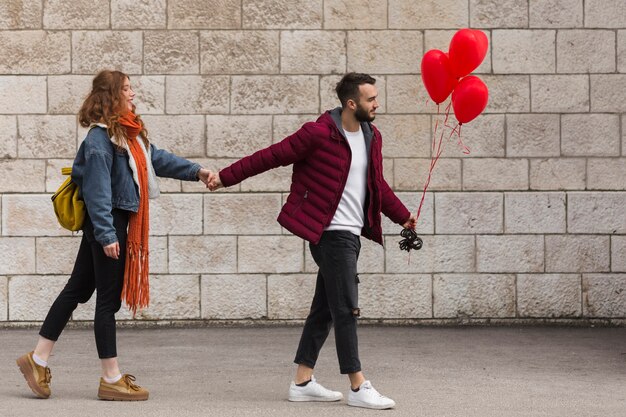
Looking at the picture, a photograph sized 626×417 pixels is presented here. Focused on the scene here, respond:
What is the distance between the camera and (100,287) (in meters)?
6.45

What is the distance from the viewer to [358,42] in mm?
9352

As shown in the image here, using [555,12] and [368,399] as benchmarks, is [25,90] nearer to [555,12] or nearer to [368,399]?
[555,12]

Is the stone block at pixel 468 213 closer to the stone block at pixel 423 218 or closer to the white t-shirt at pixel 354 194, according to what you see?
the stone block at pixel 423 218

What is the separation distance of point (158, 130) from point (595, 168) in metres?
3.29

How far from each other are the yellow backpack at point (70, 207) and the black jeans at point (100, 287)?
0.05 m

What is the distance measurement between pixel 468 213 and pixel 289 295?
148 centimetres

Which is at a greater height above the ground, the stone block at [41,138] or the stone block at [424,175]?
the stone block at [41,138]

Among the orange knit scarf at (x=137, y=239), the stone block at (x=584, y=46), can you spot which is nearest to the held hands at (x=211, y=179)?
the orange knit scarf at (x=137, y=239)

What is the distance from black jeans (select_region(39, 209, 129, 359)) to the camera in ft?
21.1

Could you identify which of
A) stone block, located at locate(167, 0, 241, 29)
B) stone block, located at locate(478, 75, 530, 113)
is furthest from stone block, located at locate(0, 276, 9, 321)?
A: stone block, located at locate(478, 75, 530, 113)

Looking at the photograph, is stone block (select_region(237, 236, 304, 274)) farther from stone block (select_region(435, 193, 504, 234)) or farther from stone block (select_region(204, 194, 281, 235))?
stone block (select_region(435, 193, 504, 234))

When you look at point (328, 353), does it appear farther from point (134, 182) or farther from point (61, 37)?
point (61, 37)

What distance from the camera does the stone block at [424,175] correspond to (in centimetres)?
935

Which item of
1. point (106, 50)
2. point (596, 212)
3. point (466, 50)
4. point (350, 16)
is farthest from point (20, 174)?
point (596, 212)
